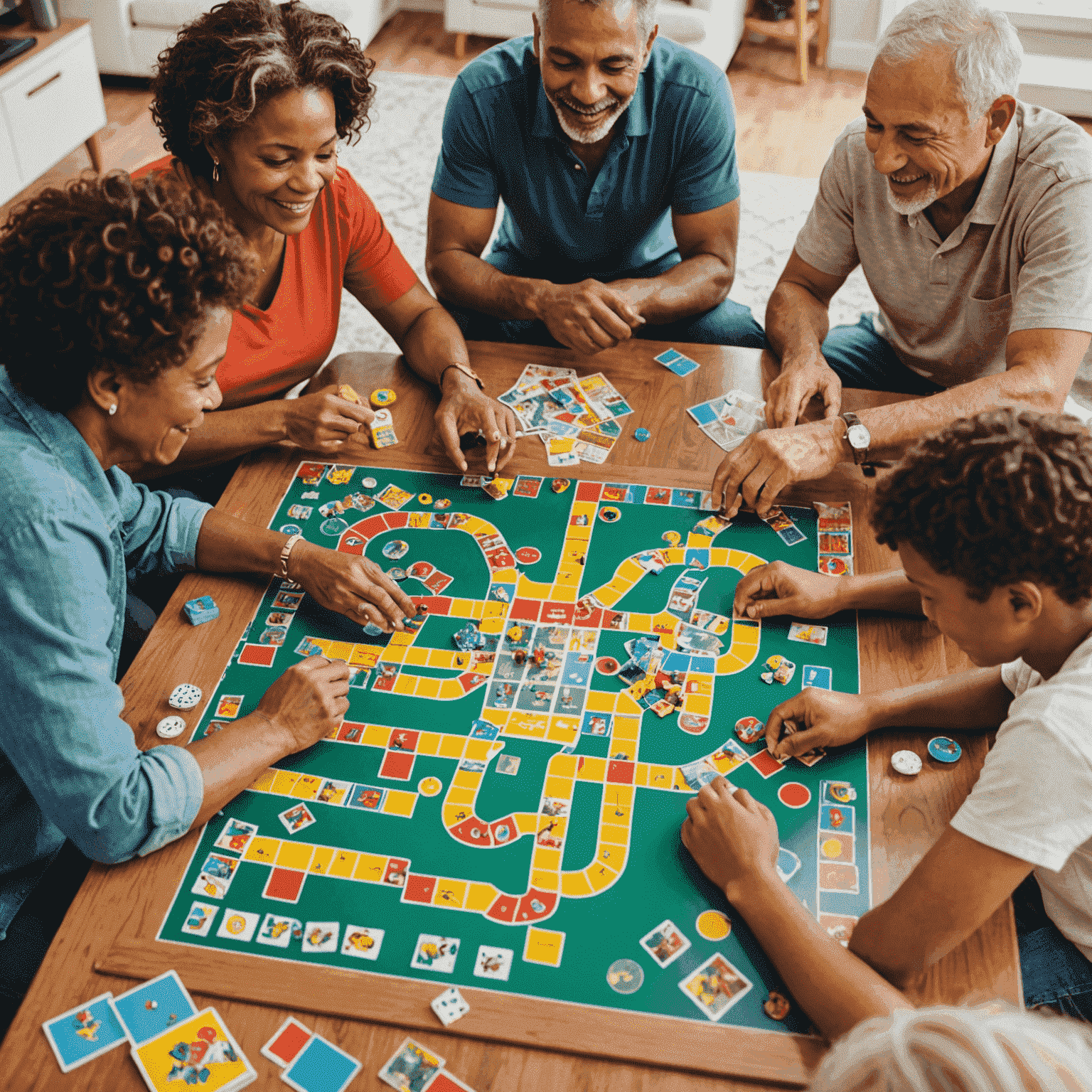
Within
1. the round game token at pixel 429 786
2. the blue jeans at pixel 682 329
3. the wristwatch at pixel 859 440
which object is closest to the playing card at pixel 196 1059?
the round game token at pixel 429 786

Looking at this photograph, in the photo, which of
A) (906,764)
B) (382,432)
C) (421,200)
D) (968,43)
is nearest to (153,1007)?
(906,764)

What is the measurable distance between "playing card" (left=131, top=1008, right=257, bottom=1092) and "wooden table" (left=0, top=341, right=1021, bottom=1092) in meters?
0.01

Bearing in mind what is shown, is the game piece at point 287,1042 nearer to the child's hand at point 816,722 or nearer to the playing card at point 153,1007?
the playing card at point 153,1007

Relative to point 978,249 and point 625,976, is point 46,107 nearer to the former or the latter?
point 978,249

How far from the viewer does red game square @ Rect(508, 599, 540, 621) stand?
5.81 feet

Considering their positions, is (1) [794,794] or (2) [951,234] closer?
(1) [794,794]

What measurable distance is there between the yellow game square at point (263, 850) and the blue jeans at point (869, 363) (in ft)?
5.95

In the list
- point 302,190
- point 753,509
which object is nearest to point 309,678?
point 753,509

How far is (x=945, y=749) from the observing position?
156 centimetres

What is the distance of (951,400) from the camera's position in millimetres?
2096

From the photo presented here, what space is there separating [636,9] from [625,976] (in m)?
1.94

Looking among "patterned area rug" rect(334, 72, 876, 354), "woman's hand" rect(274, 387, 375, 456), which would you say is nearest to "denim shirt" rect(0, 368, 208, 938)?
"woman's hand" rect(274, 387, 375, 456)

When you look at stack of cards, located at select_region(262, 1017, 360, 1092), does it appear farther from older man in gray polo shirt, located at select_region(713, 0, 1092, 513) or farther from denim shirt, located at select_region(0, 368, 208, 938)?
older man in gray polo shirt, located at select_region(713, 0, 1092, 513)

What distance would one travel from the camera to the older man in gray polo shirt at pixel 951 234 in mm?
1995
